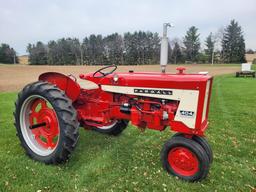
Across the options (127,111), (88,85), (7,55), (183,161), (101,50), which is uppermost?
(101,50)

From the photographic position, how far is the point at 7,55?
67.6m

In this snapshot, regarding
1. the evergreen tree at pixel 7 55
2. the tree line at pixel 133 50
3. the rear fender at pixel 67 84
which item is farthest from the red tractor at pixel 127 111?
the evergreen tree at pixel 7 55

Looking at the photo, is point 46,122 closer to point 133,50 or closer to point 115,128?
point 115,128

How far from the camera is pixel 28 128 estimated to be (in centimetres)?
405

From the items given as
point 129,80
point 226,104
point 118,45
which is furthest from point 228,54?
point 129,80

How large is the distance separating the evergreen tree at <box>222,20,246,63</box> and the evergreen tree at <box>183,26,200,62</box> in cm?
676

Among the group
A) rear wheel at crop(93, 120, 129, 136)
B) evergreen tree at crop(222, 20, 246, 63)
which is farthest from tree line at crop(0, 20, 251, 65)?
rear wheel at crop(93, 120, 129, 136)

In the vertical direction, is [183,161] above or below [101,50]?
below

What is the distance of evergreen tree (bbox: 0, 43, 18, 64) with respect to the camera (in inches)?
2640

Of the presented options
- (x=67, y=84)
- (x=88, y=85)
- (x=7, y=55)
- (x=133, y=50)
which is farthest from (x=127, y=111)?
(x=7, y=55)

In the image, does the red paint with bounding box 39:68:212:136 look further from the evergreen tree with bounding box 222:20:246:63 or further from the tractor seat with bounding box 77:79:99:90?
the evergreen tree with bounding box 222:20:246:63

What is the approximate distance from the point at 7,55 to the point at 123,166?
72.5 metres

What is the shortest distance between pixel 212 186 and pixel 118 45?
213 ft

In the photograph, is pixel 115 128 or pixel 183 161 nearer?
pixel 183 161
